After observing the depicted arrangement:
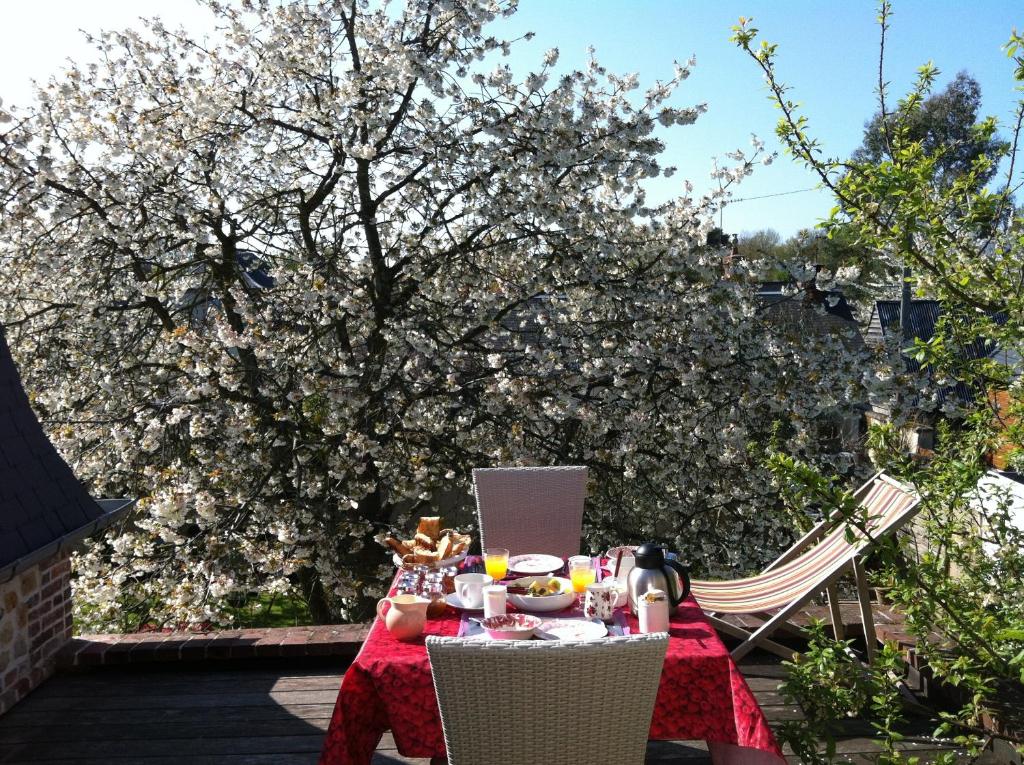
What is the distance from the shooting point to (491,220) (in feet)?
18.5

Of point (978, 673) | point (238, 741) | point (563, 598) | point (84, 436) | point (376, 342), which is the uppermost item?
point (376, 342)

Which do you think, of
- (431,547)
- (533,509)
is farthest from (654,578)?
(533,509)

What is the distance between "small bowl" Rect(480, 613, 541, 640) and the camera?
2.37 meters

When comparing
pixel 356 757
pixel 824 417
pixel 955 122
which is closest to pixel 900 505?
pixel 356 757

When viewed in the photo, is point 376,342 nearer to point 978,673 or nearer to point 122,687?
point 122,687

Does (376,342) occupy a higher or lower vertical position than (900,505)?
higher

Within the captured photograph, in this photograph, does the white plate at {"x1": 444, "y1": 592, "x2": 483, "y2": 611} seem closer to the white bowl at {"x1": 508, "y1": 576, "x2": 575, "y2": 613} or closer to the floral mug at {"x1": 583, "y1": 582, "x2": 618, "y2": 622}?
the white bowl at {"x1": 508, "y1": 576, "x2": 575, "y2": 613}

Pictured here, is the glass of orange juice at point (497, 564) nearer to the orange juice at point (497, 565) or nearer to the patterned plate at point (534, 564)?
the orange juice at point (497, 565)

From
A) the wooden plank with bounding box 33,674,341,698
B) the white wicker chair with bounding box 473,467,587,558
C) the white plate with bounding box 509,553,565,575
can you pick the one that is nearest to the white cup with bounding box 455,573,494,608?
the white plate with bounding box 509,553,565,575

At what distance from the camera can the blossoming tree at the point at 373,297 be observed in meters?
5.54

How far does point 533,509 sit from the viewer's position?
162 inches

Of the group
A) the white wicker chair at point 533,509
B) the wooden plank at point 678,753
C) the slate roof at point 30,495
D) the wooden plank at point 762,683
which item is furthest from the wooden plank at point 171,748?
the wooden plank at point 762,683

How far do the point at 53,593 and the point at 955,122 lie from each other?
2882cm

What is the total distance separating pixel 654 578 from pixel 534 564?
0.73m
